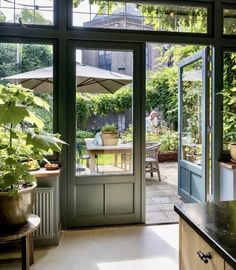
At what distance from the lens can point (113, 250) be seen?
10.0 feet

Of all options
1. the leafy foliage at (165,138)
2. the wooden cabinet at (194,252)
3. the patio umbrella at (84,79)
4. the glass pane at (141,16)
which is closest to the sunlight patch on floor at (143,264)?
the wooden cabinet at (194,252)

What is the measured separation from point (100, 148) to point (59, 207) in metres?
0.86

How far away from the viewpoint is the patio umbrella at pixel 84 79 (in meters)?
3.50

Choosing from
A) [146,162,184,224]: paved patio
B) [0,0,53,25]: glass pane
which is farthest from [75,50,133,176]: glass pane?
[146,162,184,224]: paved patio

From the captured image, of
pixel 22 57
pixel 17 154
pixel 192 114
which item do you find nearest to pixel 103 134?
pixel 22 57

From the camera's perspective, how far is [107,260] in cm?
284

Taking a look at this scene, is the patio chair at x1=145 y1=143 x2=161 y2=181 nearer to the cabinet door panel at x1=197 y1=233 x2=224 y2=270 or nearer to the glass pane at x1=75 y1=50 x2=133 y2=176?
the glass pane at x1=75 y1=50 x2=133 y2=176

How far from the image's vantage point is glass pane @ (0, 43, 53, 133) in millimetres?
3465

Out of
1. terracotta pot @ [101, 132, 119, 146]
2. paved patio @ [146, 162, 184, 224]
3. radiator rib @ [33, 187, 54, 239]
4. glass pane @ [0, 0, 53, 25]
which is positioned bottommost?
paved patio @ [146, 162, 184, 224]

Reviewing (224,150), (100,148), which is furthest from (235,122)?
(100,148)

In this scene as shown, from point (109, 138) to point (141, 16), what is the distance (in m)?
1.57

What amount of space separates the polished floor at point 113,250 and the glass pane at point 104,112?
2.39 feet

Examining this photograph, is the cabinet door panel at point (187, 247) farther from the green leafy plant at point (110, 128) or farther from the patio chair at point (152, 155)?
the patio chair at point (152, 155)

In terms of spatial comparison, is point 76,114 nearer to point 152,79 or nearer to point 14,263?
point 14,263
